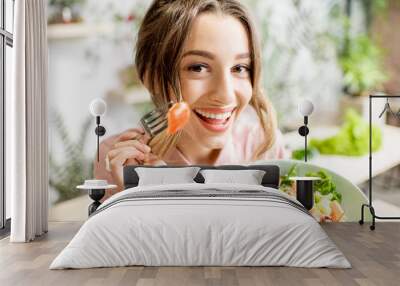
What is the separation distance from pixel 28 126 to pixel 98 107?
4.42ft

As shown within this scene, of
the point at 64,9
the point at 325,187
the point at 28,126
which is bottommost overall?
the point at 325,187

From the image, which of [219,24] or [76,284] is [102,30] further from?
[76,284]

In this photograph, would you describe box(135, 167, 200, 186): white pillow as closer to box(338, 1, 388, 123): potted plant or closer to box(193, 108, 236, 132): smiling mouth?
box(193, 108, 236, 132): smiling mouth

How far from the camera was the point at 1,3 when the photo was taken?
674 centimetres

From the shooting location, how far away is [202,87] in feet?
24.2

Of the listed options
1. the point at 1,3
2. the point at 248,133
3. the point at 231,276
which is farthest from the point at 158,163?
the point at 231,276

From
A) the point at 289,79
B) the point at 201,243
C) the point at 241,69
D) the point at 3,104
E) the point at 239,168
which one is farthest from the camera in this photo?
the point at 289,79

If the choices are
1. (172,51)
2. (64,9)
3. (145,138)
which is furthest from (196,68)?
(64,9)

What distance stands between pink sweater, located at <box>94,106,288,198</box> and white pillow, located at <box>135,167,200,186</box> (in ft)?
1.92

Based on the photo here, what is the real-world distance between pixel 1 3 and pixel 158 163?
2469 millimetres

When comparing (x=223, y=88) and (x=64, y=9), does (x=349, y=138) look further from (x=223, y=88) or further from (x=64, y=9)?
(x=64, y=9)

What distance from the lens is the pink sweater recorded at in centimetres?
758

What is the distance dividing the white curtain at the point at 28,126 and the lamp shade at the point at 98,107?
80cm

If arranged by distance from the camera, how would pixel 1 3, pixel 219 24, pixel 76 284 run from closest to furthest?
pixel 76 284 → pixel 1 3 → pixel 219 24
